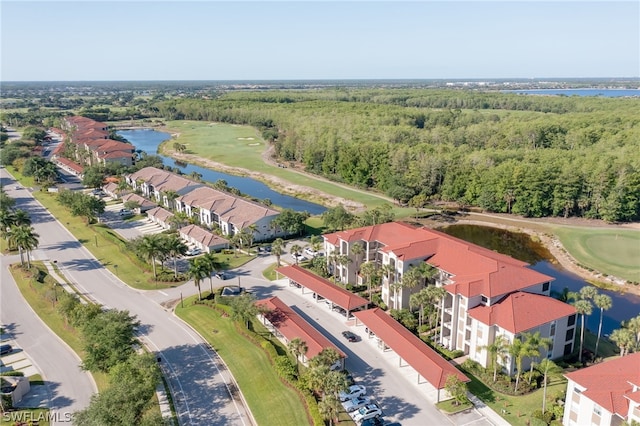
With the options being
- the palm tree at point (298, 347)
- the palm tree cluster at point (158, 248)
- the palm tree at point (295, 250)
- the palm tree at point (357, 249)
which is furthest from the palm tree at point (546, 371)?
the palm tree cluster at point (158, 248)

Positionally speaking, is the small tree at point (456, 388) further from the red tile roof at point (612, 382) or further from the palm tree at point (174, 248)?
the palm tree at point (174, 248)

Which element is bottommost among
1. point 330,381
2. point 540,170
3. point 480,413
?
point 480,413

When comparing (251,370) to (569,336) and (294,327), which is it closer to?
(294,327)

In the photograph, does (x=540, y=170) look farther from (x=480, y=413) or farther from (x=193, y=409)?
(x=193, y=409)

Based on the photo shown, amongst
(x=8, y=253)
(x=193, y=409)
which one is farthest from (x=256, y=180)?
(x=193, y=409)

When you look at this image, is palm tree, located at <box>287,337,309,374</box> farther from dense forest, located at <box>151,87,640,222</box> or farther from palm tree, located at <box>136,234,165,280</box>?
dense forest, located at <box>151,87,640,222</box>

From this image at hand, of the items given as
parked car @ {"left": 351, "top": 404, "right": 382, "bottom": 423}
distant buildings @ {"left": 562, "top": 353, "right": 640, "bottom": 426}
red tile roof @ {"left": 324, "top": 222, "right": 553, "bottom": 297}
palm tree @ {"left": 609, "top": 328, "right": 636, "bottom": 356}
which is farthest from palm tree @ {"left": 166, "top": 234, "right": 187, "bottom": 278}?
palm tree @ {"left": 609, "top": 328, "right": 636, "bottom": 356}
